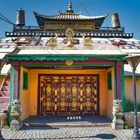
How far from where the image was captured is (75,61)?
11.3m

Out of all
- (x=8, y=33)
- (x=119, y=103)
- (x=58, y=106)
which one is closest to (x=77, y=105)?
(x=58, y=106)

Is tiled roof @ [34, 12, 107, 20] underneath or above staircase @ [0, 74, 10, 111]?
above

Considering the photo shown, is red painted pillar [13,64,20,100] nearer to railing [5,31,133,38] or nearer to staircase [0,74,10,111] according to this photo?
staircase [0,74,10,111]

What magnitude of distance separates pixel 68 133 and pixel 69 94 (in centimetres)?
463

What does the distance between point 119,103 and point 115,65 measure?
1.85 metres

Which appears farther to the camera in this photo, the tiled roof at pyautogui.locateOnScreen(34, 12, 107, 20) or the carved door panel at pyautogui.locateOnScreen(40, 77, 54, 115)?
the tiled roof at pyautogui.locateOnScreen(34, 12, 107, 20)

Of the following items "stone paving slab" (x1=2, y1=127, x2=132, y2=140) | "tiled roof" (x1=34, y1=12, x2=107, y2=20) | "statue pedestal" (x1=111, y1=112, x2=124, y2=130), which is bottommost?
"stone paving slab" (x1=2, y1=127, x2=132, y2=140)

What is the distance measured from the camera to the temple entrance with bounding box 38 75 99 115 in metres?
14.0

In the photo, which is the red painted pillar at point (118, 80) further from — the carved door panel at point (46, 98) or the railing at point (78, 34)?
the railing at point (78, 34)

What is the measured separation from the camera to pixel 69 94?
557 inches

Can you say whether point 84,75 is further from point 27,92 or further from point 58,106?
point 27,92

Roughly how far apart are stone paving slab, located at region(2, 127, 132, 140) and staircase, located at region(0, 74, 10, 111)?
60.5 inches

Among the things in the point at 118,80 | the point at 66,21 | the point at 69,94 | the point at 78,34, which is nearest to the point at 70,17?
the point at 66,21


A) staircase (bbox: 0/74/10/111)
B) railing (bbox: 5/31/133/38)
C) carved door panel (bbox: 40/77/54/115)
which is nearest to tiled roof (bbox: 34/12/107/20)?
railing (bbox: 5/31/133/38)
